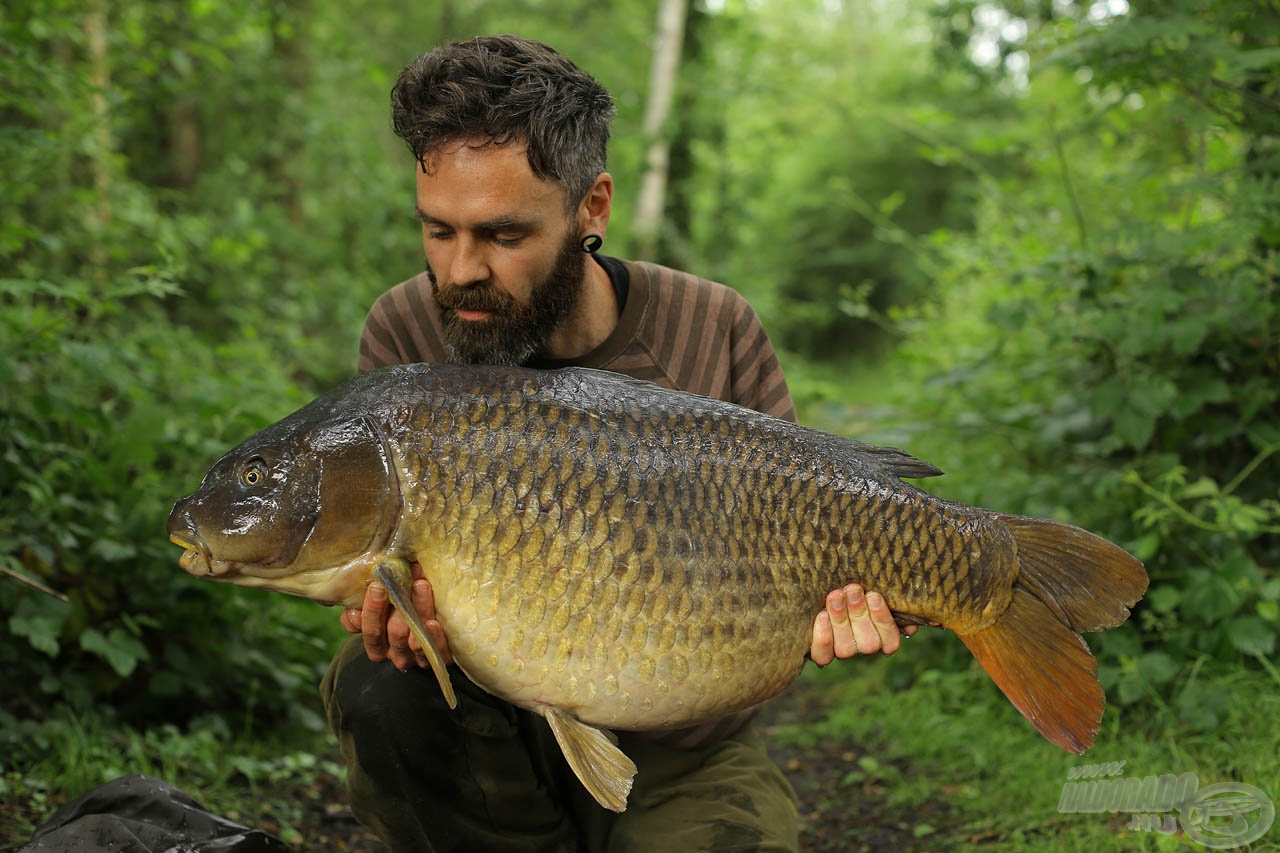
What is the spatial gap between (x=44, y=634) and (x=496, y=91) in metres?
1.51

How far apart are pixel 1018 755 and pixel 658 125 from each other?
701 cm

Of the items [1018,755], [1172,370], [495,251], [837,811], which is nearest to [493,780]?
[495,251]

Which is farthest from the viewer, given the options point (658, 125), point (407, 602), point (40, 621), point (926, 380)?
point (658, 125)

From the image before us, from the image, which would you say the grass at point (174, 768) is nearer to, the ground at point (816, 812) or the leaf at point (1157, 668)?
the ground at point (816, 812)

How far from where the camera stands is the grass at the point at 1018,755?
2.31 metres

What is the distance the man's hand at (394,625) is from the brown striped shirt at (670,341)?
1.95ft

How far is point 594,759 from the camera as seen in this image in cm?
159

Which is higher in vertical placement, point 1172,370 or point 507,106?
point 507,106

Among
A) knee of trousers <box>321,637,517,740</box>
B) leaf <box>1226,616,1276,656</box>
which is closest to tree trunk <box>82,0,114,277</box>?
knee of trousers <box>321,637,517,740</box>

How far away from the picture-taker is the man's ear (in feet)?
6.47

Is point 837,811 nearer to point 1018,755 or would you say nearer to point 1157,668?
point 1018,755

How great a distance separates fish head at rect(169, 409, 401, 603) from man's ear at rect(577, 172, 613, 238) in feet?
2.03

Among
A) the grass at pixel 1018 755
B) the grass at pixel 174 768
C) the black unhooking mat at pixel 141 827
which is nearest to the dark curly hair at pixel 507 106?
the black unhooking mat at pixel 141 827

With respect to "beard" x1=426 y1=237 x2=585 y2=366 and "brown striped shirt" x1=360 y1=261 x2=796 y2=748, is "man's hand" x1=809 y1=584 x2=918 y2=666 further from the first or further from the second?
"beard" x1=426 y1=237 x2=585 y2=366
